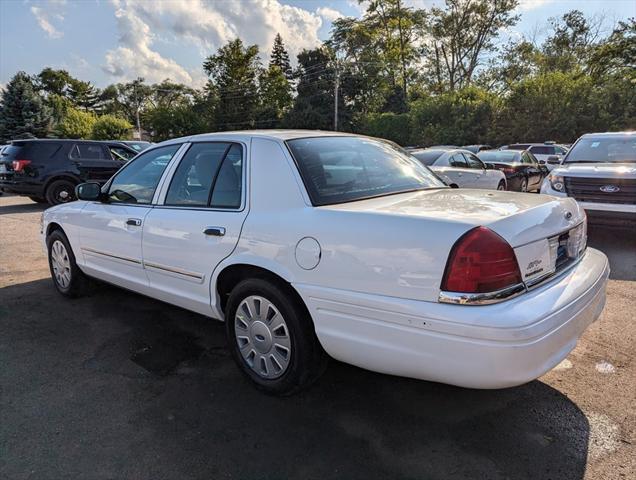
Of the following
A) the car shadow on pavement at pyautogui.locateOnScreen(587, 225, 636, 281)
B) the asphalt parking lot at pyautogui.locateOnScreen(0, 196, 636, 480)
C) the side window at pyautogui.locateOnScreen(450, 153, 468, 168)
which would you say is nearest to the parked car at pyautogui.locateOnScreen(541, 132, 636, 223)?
the car shadow on pavement at pyautogui.locateOnScreen(587, 225, 636, 281)

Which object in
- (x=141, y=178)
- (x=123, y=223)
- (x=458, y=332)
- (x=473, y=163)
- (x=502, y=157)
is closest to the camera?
(x=458, y=332)

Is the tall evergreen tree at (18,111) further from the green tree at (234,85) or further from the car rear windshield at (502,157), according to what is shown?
the car rear windshield at (502,157)

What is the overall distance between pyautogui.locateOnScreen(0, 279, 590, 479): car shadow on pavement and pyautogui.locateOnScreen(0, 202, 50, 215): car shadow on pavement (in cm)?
948

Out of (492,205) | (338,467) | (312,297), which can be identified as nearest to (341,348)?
(312,297)

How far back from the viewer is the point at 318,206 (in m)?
2.60

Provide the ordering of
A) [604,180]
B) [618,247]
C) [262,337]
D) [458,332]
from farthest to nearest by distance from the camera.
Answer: [618,247], [604,180], [262,337], [458,332]

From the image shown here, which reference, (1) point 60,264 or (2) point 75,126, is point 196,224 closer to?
(1) point 60,264

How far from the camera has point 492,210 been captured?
2.41m

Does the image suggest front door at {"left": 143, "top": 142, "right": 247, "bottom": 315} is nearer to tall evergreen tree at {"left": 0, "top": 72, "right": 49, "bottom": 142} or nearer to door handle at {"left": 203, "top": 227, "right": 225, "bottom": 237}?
door handle at {"left": 203, "top": 227, "right": 225, "bottom": 237}

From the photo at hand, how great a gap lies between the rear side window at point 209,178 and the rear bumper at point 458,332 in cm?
96

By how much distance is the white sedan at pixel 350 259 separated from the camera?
2090 mm

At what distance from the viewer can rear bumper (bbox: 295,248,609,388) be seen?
79.7 inches

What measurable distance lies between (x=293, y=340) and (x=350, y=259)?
67cm

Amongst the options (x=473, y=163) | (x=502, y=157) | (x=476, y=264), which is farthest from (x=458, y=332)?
(x=502, y=157)
